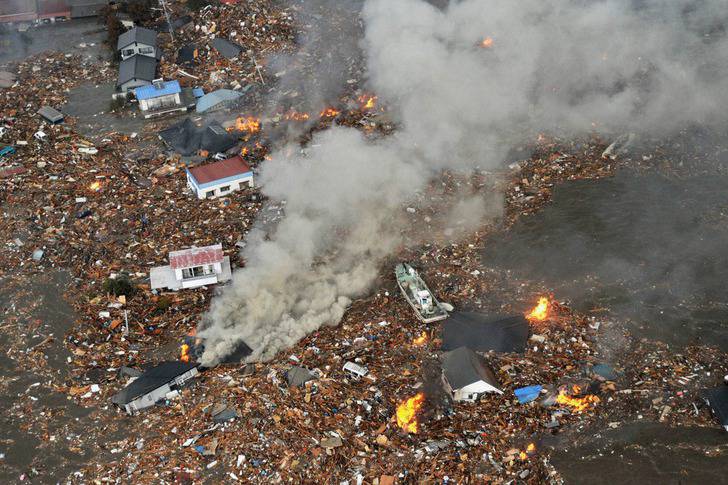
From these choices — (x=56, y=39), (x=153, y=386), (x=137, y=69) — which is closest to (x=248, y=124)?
(x=137, y=69)

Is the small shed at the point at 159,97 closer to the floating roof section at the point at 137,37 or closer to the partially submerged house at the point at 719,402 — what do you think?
the floating roof section at the point at 137,37

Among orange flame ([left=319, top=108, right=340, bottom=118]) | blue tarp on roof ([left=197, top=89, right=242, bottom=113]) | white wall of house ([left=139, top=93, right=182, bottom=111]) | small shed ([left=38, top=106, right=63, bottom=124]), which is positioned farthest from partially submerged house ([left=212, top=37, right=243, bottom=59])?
small shed ([left=38, top=106, right=63, bottom=124])

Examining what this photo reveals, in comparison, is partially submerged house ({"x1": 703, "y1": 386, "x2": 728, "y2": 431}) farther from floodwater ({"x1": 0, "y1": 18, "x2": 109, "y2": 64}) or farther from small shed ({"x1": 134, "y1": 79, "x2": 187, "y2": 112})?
floodwater ({"x1": 0, "y1": 18, "x2": 109, "y2": 64})

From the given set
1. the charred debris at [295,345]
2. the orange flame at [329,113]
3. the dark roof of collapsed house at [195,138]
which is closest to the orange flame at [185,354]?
the charred debris at [295,345]

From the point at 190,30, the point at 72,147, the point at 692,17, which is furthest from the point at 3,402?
the point at 692,17

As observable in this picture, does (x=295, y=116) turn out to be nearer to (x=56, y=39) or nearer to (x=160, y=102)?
(x=160, y=102)

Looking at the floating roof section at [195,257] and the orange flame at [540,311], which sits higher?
the orange flame at [540,311]
